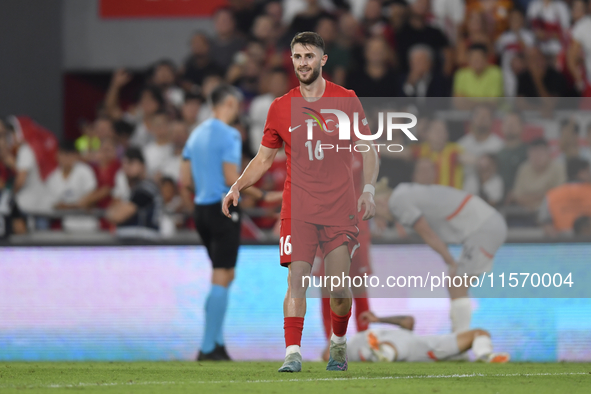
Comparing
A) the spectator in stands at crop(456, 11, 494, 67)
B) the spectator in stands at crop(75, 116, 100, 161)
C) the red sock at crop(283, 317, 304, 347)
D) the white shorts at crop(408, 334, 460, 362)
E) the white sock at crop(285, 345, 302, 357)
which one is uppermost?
the spectator in stands at crop(456, 11, 494, 67)

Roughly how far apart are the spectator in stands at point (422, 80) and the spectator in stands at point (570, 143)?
2.89m

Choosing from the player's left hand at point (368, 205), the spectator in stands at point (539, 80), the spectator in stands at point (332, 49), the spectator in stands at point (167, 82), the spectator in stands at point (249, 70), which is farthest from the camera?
the spectator in stands at point (167, 82)

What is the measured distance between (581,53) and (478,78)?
53.6 inches

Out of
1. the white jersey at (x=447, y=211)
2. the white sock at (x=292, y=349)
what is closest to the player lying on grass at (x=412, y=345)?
the white jersey at (x=447, y=211)

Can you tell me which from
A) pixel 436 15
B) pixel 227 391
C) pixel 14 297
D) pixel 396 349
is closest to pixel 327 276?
pixel 227 391

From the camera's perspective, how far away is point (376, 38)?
10.7m

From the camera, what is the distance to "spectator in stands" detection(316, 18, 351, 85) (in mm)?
11086

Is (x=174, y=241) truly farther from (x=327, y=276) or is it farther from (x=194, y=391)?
(x=194, y=391)

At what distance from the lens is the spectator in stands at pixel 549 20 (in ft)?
36.4

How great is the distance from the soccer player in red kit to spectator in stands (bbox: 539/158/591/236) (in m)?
2.65

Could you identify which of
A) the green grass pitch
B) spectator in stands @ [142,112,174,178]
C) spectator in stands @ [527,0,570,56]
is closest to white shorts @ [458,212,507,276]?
the green grass pitch

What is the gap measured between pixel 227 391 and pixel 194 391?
0.18 metres

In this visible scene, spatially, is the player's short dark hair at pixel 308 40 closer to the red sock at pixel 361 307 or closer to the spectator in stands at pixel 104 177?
the red sock at pixel 361 307

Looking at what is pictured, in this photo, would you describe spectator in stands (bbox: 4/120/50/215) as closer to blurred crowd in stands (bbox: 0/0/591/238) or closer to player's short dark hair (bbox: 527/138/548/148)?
blurred crowd in stands (bbox: 0/0/591/238)
